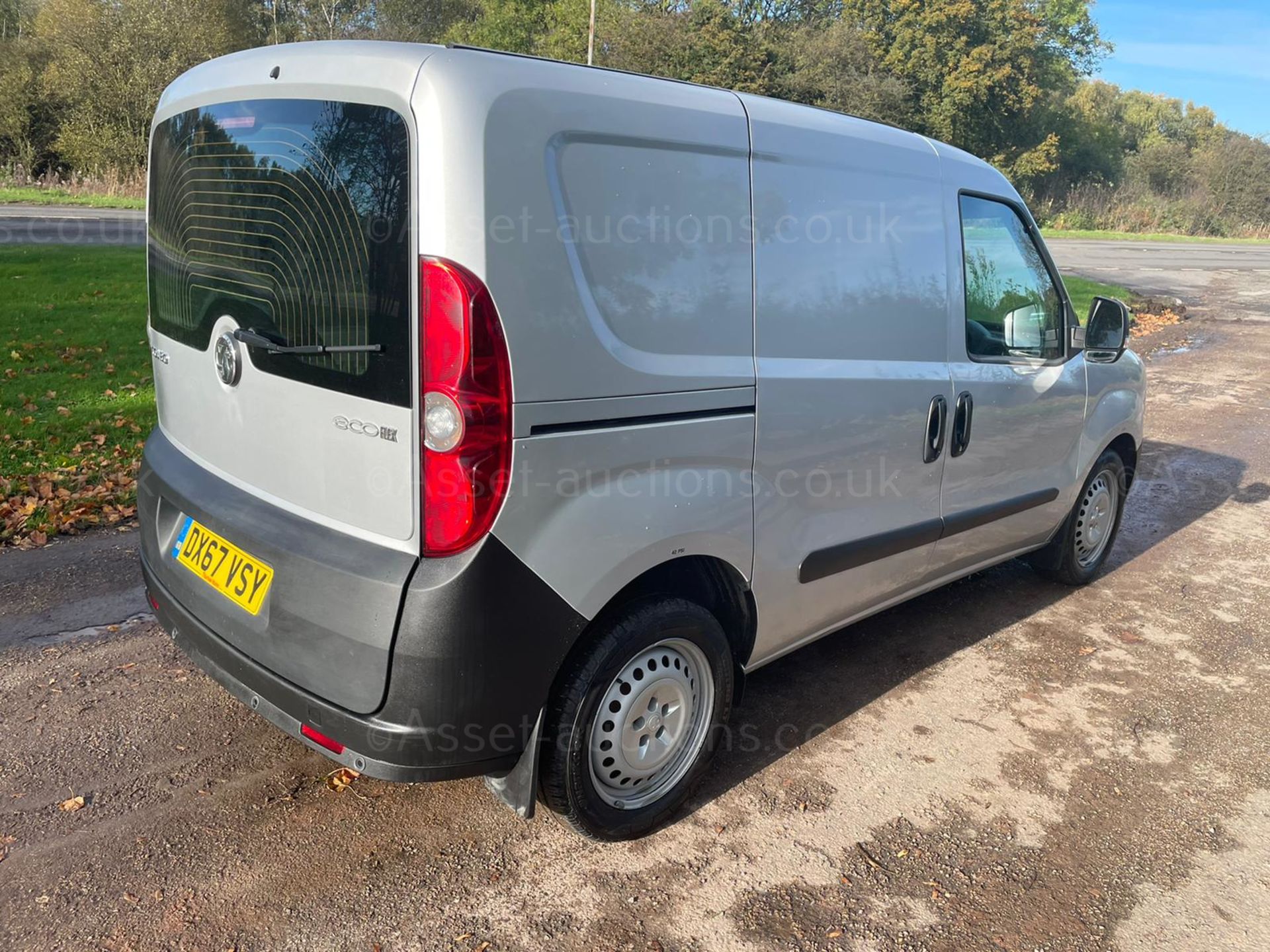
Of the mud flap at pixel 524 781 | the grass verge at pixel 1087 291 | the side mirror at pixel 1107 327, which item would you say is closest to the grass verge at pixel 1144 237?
the grass verge at pixel 1087 291

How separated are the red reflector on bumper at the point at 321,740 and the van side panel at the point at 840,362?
1.33 m

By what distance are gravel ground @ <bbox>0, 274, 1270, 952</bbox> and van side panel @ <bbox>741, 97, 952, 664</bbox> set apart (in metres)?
0.55

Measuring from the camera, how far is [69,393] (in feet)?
24.2

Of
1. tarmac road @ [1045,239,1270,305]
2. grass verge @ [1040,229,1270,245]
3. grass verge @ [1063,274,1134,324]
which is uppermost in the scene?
grass verge @ [1040,229,1270,245]

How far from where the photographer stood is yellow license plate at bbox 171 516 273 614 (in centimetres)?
249

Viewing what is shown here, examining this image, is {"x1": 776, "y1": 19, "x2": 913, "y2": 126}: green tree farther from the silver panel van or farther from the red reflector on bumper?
the red reflector on bumper

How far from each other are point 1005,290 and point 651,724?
8.22ft

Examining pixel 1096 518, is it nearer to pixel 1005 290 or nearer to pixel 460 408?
pixel 1005 290

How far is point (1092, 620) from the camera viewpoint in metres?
4.72

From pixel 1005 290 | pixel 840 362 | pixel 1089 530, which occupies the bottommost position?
pixel 1089 530

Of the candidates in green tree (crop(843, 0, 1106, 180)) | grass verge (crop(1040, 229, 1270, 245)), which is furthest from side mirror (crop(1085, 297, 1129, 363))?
green tree (crop(843, 0, 1106, 180))

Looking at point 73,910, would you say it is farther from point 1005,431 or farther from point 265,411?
point 1005,431

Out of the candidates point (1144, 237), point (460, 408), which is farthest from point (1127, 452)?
point (1144, 237)

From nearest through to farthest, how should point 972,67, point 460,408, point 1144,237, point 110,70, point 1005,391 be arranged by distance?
point 460,408 → point 1005,391 → point 110,70 → point 1144,237 → point 972,67
